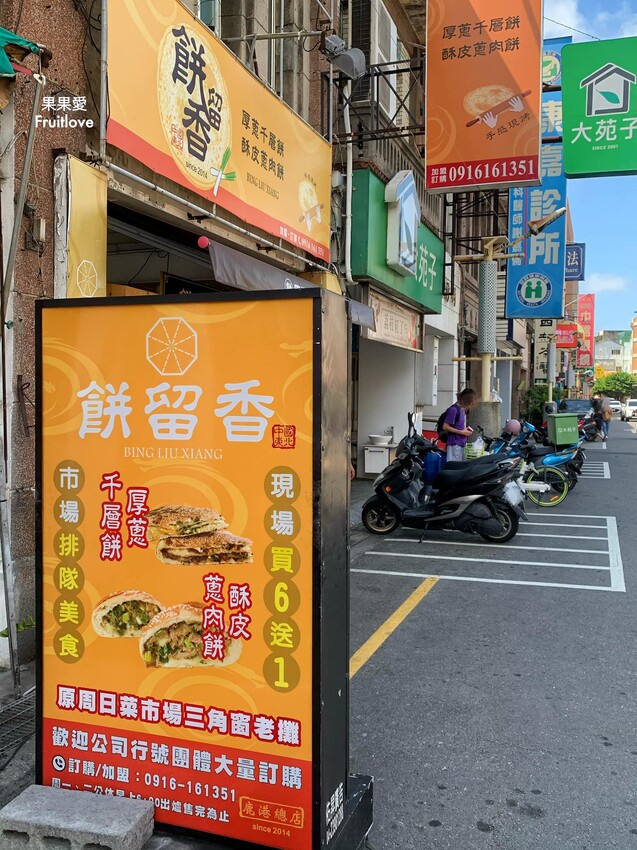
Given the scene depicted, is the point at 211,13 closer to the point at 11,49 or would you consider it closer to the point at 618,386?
the point at 11,49

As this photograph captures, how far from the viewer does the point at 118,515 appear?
105 inches

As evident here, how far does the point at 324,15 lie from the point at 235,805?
10.7 meters

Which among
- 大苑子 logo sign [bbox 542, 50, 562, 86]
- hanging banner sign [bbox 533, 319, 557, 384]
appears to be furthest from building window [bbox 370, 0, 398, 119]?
hanging banner sign [bbox 533, 319, 557, 384]

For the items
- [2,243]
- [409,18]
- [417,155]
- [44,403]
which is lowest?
[44,403]

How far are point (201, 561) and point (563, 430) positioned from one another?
12246mm

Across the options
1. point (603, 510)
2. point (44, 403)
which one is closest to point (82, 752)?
point (44, 403)

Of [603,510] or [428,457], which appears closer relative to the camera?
[428,457]

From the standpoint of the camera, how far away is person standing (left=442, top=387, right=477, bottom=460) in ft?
32.3

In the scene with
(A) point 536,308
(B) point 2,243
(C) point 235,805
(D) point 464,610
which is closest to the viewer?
(C) point 235,805

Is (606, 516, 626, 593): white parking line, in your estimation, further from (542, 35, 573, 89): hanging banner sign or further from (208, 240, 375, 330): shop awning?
(542, 35, 573, 89): hanging banner sign

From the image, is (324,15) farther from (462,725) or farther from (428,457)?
(462,725)

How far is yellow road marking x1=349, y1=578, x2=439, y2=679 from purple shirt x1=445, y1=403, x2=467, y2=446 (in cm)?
333

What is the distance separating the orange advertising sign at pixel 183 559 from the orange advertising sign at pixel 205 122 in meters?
3.35

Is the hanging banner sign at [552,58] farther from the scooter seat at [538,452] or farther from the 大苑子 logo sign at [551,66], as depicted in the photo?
the scooter seat at [538,452]
